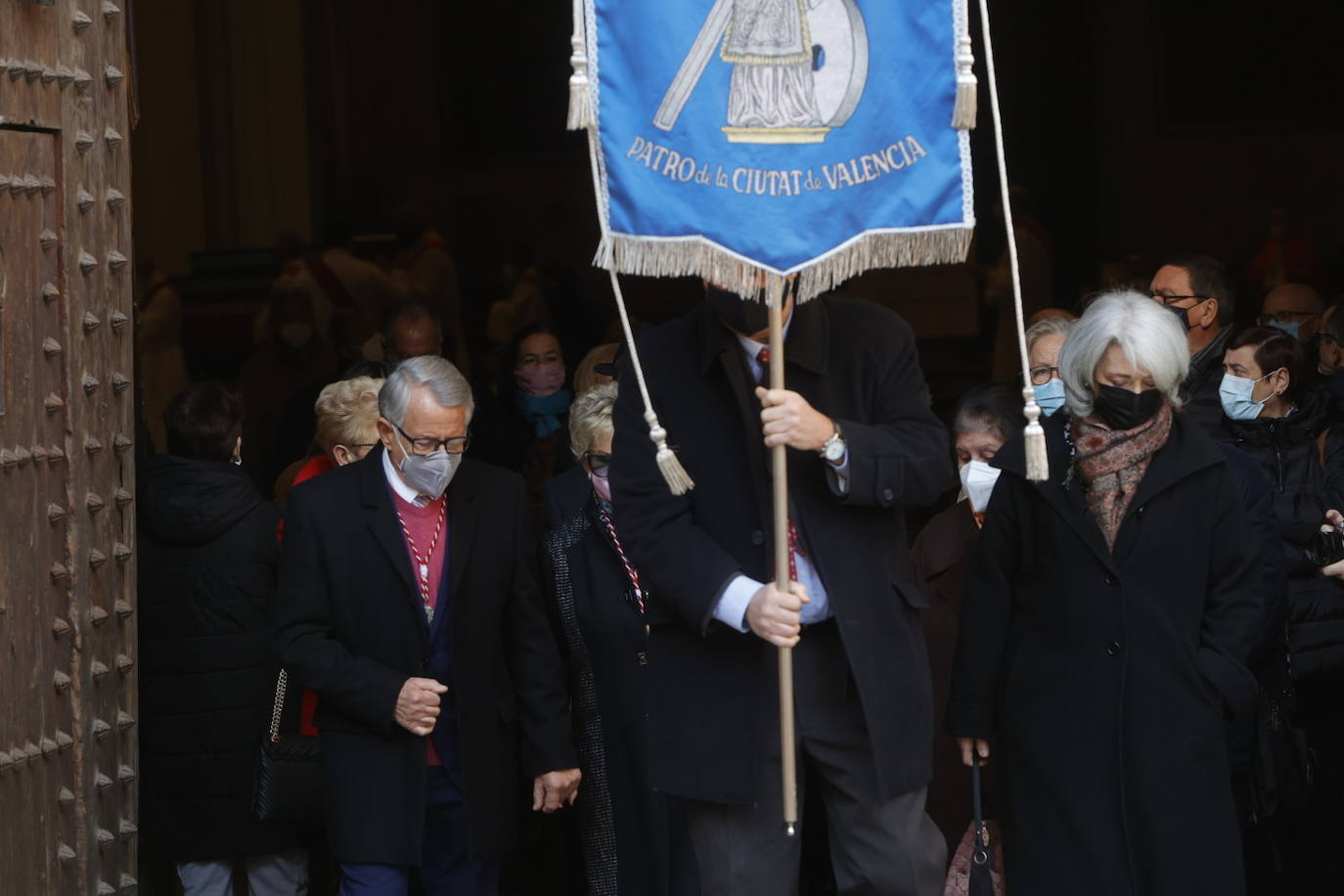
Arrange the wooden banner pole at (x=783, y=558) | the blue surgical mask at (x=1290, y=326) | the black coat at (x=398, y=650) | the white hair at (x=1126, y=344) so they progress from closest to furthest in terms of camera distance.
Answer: the wooden banner pole at (x=783, y=558) < the white hair at (x=1126, y=344) < the black coat at (x=398, y=650) < the blue surgical mask at (x=1290, y=326)

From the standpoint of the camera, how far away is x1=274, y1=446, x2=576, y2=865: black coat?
5195 mm

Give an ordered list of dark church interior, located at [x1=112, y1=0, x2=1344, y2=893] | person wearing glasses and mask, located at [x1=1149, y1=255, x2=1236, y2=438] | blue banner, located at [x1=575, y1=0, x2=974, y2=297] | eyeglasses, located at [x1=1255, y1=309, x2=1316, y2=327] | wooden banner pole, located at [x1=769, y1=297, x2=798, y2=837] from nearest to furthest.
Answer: wooden banner pole, located at [x1=769, y1=297, x2=798, y2=837], blue banner, located at [x1=575, y1=0, x2=974, y2=297], person wearing glasses and mask, located at [x1=1149, y1=255, x2=1236, y2=438], eyeglasses, located at [x1=1255, y1=309, x2=1316, y2=327], dark church interior, located at [x1=112, y1=0, x2=1344, y2=893]

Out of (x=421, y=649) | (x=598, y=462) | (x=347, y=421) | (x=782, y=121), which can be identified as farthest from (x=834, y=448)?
(x=347, y=421)

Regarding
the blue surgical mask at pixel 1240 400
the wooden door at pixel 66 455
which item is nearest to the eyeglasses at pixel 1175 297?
the blue surgical mask at pixel 1240 400

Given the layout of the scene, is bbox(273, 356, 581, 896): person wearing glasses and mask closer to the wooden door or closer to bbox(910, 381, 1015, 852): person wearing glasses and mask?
the wooden door

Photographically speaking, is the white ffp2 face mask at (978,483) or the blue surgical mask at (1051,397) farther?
the blue surgical mask at (1051,397)

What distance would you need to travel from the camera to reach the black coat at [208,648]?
5.85m

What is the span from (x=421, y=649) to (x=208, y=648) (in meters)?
0.89

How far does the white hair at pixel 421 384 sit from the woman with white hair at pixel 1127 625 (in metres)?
1.34

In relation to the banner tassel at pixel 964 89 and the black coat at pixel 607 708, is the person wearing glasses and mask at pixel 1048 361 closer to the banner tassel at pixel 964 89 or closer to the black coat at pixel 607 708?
the black coat at pixel 607 708

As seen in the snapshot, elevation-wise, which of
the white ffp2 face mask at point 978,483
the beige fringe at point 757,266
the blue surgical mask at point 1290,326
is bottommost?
the white ffp2 face mask at point 978,483

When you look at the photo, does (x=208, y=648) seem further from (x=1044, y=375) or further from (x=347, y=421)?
(x=1044, y=375)

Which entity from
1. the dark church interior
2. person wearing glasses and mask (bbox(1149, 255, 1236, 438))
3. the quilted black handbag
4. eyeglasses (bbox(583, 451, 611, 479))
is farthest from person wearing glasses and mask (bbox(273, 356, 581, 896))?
the dark church interior

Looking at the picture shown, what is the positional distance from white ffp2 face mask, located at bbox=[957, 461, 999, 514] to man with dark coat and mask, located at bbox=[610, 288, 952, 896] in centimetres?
132
